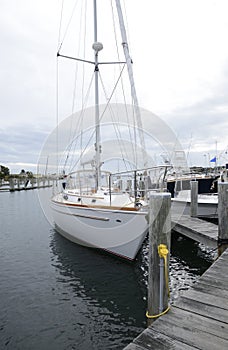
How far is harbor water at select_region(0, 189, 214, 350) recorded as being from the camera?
4262 millimetres

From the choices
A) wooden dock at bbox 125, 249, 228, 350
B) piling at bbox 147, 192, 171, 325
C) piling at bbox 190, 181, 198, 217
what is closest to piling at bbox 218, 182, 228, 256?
piling at bbox 190, 181, 198, 217

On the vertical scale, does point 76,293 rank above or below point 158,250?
below

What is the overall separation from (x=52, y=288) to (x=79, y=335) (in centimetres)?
210

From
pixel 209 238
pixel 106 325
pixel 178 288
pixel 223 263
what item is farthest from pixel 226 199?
pixel 106 325

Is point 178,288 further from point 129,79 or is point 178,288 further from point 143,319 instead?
point 129,79

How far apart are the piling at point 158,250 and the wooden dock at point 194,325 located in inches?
12.6

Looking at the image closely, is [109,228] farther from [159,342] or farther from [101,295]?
[159,342]

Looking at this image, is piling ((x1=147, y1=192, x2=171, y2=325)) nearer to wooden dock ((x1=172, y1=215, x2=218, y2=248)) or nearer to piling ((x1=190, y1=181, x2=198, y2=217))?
wooden dock ((x1=172, y1=215, x2=218, y2=248))

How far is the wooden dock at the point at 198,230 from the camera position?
6.22 m

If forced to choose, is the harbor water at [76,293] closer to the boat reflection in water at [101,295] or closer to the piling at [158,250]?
the boat reflection in water at [101,295]

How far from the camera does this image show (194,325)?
9.41ft

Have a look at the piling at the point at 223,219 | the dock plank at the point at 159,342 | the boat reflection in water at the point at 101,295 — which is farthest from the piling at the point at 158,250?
the piling at the point at 223,219

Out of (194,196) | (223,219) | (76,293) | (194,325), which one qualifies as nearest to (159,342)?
(194,325)

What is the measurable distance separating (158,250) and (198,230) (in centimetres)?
383
